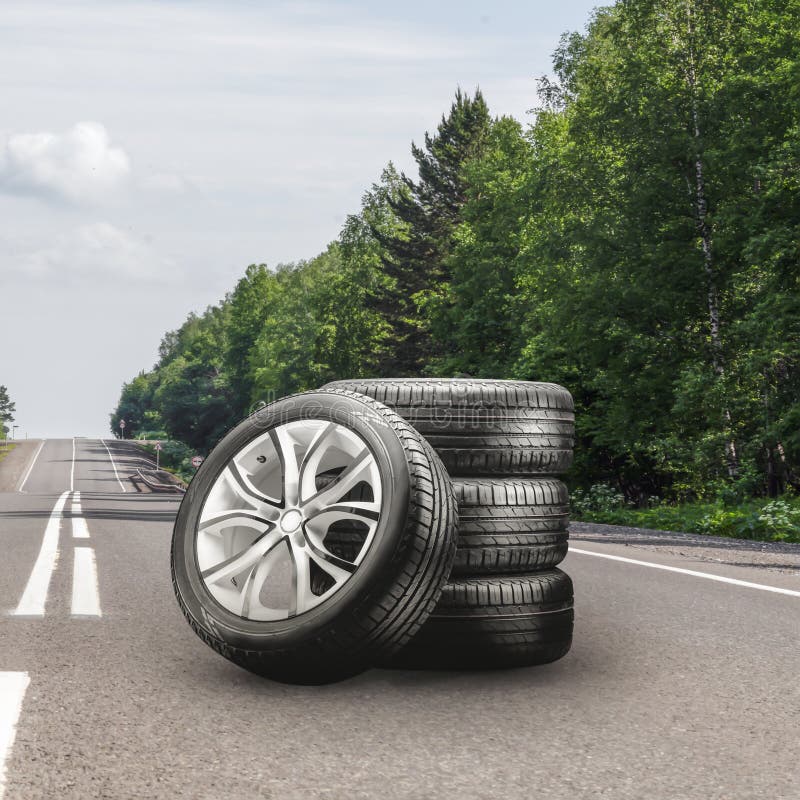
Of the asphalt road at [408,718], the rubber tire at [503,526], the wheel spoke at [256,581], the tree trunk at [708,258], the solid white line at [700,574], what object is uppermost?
the tree trunk at [708,258]

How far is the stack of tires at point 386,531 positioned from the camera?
4.31m

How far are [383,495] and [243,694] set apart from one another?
A: 0.96 meters

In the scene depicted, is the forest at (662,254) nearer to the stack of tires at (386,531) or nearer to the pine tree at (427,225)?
the pine tree at (427,225)

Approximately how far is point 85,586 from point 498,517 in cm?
406

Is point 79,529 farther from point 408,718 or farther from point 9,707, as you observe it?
point 408,718

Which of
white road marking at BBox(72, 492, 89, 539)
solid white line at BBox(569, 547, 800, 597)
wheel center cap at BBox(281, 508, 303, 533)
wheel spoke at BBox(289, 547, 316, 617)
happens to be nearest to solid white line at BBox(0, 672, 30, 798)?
wheel spoke at BBox(289, 547, 316, 617)

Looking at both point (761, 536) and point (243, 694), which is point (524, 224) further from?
point (243, 694)

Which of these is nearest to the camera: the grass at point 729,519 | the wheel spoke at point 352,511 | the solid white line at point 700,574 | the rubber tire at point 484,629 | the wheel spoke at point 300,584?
the wheel spoke at point 300,584

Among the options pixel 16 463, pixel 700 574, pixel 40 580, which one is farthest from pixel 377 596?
pixel 16 463

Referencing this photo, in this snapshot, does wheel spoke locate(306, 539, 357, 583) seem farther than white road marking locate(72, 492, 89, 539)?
No

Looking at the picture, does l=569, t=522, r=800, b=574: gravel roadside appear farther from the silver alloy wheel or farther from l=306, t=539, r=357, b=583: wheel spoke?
l=306, t=539, r=357, b=583: wheel spoke

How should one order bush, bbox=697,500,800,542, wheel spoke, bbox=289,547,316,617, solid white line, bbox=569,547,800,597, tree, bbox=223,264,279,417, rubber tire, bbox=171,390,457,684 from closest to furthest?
rubber tire, bbox=171,390,457,684 < wheel spoke, bbox=289,547,316,617 < solid white line, bbox=569,547,800,597 < bush, bbox=697,500,800,542 < tree, bbox=223,264,279,417

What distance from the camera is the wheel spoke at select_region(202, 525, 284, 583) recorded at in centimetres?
462

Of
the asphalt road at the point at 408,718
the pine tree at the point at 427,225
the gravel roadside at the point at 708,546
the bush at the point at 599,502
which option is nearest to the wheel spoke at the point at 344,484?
the asphalt road at the point at 408,718
